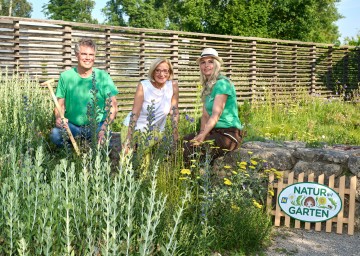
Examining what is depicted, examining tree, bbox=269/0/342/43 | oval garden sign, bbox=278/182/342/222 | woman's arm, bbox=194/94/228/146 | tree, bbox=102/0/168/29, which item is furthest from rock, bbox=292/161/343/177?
tree, bbox=102/0/168/29

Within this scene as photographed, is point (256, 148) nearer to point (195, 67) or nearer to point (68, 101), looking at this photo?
point (68, 101)

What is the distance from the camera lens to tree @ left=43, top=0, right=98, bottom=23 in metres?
47.0

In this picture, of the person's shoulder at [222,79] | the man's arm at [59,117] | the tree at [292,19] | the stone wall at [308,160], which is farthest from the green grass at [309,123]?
the tree at [292,19]

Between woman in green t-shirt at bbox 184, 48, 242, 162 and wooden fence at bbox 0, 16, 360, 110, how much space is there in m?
2.74

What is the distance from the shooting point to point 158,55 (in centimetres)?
1183

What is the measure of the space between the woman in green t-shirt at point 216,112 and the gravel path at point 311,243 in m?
0.89

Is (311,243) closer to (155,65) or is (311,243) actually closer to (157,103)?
(157,103)

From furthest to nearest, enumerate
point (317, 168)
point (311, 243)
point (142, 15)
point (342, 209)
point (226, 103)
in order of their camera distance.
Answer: point (142, 15) < point (226, 103) < point (317, 168) < point (342, 209) < point (311, 243)

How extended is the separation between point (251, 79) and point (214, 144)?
961cm

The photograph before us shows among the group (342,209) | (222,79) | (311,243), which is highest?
(222,79)

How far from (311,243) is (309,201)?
50cm

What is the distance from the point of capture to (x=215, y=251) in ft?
12.2

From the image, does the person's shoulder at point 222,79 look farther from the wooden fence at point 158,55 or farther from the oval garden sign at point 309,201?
the wooden fence at point 158,55

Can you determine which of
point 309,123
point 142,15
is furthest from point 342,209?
point 142,15
